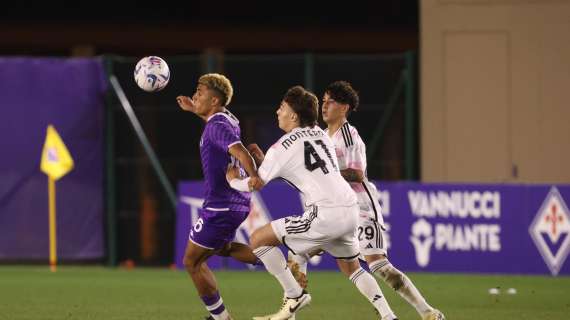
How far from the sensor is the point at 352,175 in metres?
10.2

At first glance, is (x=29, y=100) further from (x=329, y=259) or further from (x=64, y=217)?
(x=329, y=259)

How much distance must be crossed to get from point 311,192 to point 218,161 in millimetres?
938

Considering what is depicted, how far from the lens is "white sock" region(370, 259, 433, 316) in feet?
33.6

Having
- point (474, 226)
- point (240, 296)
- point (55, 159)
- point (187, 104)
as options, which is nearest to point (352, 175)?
point (187, 104)

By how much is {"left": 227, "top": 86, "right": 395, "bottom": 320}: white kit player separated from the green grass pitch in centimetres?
163

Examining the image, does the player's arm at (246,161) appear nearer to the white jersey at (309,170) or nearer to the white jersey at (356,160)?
the white jersey at (309,170)

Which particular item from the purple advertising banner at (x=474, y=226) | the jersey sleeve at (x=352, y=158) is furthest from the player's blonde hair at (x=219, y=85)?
the purple advertising banner at (x=474, y=226)

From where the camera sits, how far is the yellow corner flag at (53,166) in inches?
717

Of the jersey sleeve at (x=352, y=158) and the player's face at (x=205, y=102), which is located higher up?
the player's face at (x=205, y=102)

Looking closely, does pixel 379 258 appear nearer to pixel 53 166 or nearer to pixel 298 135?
pixel 298 135

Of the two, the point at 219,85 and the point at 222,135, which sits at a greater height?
the point at 219,85

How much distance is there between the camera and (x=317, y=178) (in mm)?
9531

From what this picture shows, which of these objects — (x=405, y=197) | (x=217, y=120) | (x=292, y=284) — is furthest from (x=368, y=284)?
(x=405, y=197)

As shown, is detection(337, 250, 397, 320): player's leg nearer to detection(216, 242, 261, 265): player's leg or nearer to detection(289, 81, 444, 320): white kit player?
detection(289, 81, 444, 320): white kit player
